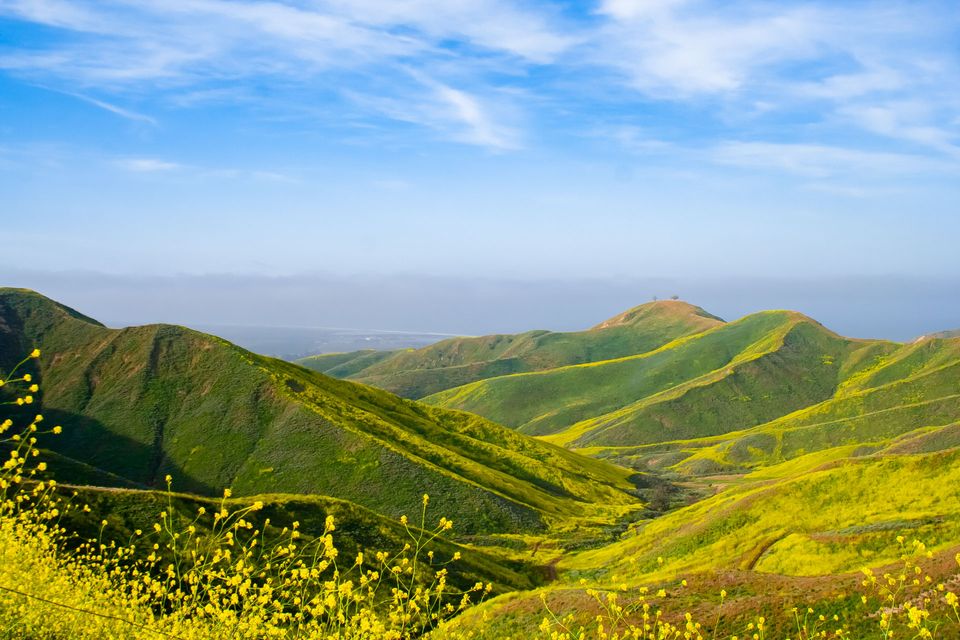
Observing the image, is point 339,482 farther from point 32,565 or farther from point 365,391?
point 32,565

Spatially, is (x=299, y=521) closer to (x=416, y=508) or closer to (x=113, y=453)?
(x=416, y=508)

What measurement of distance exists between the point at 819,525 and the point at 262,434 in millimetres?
86558

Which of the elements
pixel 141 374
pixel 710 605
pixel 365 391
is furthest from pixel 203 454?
pixel 710 605

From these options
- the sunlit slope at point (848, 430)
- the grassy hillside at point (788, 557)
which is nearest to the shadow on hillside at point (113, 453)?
the grassy hillside at point (788, 557)

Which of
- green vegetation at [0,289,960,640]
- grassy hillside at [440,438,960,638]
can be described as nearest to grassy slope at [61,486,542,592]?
green vegetation at [0,289,960,640]

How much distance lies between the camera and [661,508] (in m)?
132

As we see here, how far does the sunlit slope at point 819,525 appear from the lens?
5553 centimetres

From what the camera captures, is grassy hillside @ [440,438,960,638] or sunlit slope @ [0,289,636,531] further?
sunlit slope @ [0,289,636,531]

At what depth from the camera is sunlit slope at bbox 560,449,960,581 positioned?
5553 cm

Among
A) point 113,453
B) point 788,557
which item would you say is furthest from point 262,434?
point 788,557

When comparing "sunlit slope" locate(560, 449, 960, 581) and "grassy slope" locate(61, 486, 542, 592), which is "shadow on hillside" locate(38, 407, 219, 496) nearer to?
"grassy slope" locate(61, 486, 542, 592)

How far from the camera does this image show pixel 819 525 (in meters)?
67.7

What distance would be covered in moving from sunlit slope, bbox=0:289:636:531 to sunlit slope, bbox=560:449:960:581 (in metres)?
31.1

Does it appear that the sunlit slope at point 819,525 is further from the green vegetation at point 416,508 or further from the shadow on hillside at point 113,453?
the shadow on hillside at point 113,453
